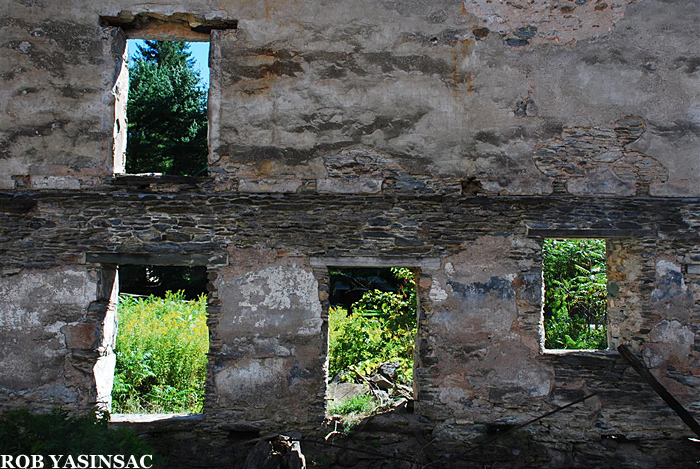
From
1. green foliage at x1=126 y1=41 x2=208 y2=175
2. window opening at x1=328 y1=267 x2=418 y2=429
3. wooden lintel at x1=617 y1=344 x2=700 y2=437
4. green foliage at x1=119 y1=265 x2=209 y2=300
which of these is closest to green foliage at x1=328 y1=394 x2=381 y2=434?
window opening at x1=328 y1=267 x2=418 y2=429

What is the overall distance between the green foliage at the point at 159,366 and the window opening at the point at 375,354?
1.92 m

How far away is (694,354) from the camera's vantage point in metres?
5.74

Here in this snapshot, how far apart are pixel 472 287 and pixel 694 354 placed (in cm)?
244

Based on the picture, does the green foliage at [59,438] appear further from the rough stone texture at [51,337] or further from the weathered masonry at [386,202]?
the weathered masonry at [386,202]

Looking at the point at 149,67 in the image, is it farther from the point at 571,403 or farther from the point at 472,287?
the point at 571,403

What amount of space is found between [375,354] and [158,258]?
3.84 m

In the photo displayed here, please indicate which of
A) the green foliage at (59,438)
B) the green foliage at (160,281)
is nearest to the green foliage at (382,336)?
the green foliage at (59,438)

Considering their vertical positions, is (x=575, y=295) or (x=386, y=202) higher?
(x=386, y=202)

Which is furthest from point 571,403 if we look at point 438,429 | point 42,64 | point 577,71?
point 42,64

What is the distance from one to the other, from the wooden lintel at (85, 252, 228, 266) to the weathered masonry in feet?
0.11

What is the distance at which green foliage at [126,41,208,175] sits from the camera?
18.6m

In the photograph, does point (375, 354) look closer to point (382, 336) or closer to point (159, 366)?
point (382, 336)

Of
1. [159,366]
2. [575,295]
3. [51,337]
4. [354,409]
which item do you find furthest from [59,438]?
[575,295]

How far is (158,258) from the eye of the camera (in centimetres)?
568
